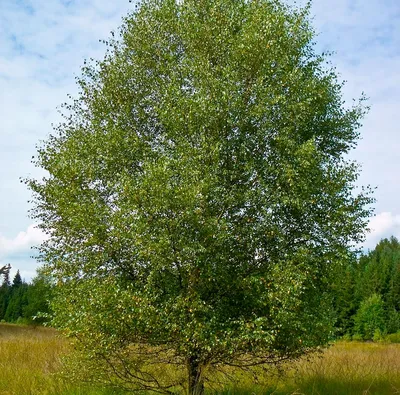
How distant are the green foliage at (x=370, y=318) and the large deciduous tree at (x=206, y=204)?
62075mm

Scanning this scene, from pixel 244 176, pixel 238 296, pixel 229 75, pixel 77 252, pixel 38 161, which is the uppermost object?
pixel 229 75

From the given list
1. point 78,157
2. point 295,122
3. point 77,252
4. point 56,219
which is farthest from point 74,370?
point 295,122

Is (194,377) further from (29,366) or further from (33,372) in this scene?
(29,366)

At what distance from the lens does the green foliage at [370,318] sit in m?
68.9

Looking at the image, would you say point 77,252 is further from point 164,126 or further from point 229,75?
point 229,75

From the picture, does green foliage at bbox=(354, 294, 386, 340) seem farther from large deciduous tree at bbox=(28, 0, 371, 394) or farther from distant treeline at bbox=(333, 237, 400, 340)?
large deciduous tree at bbox=(28, 0, 371, 394)

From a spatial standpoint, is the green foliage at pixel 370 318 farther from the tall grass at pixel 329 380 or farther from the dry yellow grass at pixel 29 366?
the dry yellow grass at pixel 29 366

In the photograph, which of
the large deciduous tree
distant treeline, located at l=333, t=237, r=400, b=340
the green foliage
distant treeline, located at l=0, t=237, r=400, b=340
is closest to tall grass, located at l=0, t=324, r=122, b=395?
the large deciduous tree

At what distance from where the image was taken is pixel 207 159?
39.6 ft

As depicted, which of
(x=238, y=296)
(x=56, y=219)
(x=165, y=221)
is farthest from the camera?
(x=56, y=219)

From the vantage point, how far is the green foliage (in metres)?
68.9

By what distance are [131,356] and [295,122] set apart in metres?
7.88

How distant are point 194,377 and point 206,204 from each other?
16.3 feet

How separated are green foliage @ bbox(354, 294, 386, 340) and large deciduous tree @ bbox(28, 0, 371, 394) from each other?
62.1 meters
